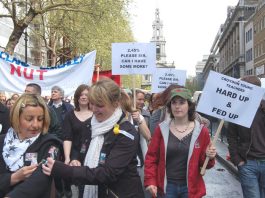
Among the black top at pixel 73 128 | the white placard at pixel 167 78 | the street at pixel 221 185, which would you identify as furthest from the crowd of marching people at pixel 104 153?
the white placard at pixel 167 78

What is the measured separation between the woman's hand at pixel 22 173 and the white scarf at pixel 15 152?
86 millimetres

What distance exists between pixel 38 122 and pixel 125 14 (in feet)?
65.9

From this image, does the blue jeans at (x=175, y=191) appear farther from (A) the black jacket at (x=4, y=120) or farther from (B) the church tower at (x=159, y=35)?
(B) the church tower at (x=159, y=35)

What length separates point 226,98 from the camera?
4438mm

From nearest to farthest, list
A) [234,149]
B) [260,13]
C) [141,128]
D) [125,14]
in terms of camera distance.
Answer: [234,149] → [141,128] → [125,14] → [260,13]

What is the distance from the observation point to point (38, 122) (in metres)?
2.85

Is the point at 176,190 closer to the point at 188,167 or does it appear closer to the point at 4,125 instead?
the point at 188,167

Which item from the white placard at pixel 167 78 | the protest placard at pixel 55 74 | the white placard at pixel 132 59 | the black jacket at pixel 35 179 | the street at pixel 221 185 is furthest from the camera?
the white placard at pixel 167 78

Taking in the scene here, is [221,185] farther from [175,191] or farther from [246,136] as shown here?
[175,191]

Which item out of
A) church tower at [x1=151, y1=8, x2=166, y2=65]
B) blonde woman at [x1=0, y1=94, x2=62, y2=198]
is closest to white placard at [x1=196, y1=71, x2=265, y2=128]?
blonde woman at [x1=0, y1=94, x2=62, y2=198]

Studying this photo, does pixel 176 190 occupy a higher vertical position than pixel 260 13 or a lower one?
lower

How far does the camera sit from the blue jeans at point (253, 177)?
4890 mm

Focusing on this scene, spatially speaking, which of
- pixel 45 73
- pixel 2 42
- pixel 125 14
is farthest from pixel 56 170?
pixel 2 42

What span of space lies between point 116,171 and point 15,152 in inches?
25.1
